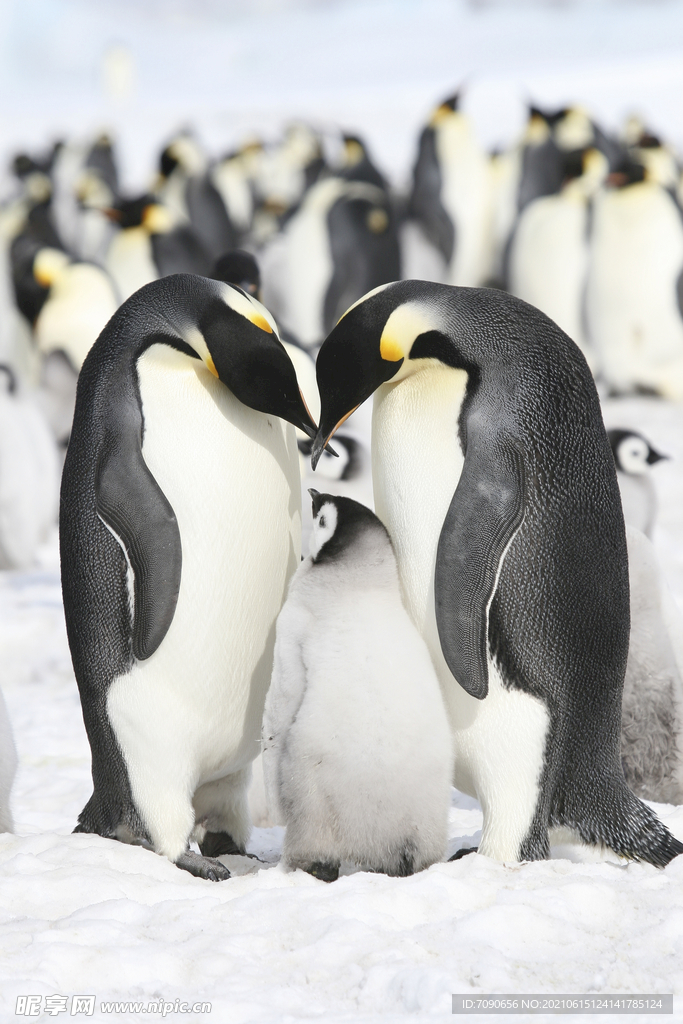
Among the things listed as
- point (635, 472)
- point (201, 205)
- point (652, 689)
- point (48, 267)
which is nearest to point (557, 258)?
point (48, 267)

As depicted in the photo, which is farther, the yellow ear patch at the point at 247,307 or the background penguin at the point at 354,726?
the yellow ear patch at the point at 247,307

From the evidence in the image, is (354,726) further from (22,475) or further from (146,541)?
(22,475)

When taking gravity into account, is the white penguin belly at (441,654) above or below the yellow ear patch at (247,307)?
below

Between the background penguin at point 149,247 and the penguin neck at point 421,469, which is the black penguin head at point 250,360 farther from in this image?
the background penguin at point 149,247

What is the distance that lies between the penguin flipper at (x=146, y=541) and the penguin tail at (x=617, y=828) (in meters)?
0.92

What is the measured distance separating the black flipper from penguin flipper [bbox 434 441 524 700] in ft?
1.82

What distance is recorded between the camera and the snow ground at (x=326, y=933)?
6.09 ft

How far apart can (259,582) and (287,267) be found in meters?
9.52

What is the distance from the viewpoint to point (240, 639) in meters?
2.58

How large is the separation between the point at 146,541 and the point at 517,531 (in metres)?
0.76

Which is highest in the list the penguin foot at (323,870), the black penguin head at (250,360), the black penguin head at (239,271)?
the black penguin head at (250,360)

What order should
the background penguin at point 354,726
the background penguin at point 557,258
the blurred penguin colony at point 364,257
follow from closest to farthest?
1. the background penguin at point 354,726
2. the blurred penguin colony at point 364,257
3. the background penguin at point 557,258

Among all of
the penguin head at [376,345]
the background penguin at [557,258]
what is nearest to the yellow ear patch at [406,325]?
the penguin head at [376,345]

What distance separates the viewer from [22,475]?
5.99 m
